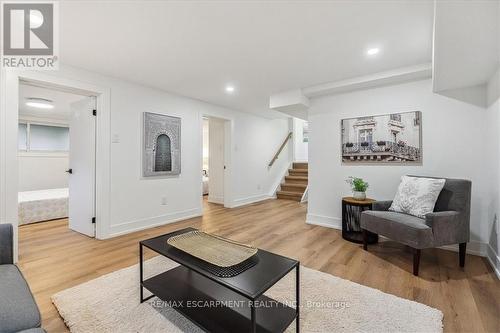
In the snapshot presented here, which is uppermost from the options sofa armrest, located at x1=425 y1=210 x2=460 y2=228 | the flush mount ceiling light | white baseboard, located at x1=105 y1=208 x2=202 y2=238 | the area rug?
the flush mount ceiling light

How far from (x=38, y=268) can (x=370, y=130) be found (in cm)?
418

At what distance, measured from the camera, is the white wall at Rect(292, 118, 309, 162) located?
735 cm

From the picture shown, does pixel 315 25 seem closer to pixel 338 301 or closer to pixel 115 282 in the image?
pixel 338 301

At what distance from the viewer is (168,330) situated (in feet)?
4.70

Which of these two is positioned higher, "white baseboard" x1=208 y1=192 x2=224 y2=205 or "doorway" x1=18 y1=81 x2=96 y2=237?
"doorway" x1=18 y1=81 x2=96 y2=237

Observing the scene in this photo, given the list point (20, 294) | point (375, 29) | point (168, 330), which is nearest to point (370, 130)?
point (375, 29)

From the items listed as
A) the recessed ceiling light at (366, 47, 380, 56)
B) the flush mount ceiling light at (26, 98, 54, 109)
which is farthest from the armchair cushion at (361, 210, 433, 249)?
the flush mount ceiling light at (26, 98, 54, 109)

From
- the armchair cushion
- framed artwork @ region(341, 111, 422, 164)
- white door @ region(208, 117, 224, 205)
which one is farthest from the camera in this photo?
white door @ region(208, 117, 224, 205)

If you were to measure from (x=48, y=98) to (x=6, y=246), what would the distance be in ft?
12.7

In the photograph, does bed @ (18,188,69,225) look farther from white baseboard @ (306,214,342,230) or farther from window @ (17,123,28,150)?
white baseboard @ (306,214,342,230)

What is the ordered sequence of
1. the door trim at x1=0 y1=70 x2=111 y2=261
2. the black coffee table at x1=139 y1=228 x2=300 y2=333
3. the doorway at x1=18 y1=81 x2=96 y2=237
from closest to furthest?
the black coffee table at x1=139 y1=228 x2=300 y2=333 < the door trim at x1=0 y1=70 x2=111 y2=261 < the doorway at x1=18 y1=81 x2=96 y2=237

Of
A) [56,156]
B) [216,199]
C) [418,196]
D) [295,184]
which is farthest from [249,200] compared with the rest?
[56,156]

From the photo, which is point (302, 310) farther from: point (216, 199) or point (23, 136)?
point (23, 136)

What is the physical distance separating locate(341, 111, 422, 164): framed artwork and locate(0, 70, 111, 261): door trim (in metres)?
3.42
